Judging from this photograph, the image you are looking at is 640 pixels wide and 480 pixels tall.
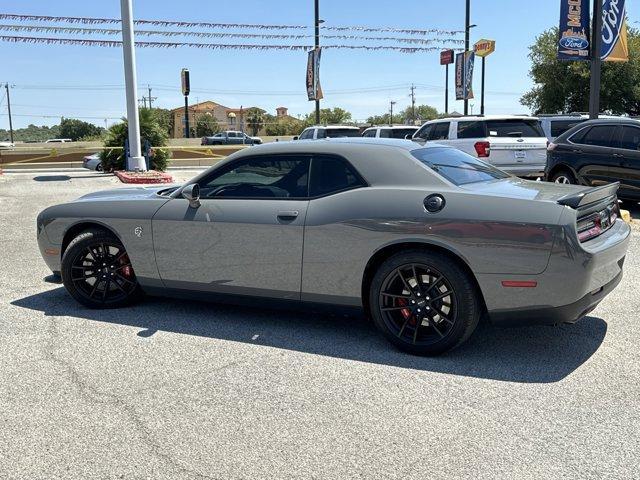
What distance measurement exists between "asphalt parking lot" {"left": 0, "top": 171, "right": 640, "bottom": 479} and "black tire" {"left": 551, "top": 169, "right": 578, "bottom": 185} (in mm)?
6248

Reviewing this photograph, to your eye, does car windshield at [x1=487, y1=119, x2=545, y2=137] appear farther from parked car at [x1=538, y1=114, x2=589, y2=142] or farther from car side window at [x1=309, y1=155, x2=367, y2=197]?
car side window at [x1=309, y1=155, x2=367, y2=197]

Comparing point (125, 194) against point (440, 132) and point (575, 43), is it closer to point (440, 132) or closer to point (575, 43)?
point (440, 132)

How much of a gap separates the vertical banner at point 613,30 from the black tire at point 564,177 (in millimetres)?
5401

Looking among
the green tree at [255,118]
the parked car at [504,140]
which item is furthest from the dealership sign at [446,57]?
the green tree at [255,118]

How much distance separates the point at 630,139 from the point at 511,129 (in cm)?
395

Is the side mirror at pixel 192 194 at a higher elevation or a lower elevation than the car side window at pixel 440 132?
lower

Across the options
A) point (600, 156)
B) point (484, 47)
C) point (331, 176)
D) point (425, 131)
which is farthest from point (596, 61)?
point (484, 47)

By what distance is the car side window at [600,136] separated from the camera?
10711 millimetres

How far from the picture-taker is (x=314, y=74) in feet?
104

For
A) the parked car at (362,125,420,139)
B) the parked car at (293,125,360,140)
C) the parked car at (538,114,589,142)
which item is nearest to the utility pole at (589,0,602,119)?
the parked car at (538,114,589,142)

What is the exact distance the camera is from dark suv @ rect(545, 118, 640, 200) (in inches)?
407

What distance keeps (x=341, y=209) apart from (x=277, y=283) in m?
0.76

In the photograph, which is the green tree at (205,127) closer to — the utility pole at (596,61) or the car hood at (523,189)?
the utility pole at (596,61)

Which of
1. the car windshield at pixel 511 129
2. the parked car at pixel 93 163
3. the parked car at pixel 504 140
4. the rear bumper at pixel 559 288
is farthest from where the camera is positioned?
the parked car at pixel 93 163
